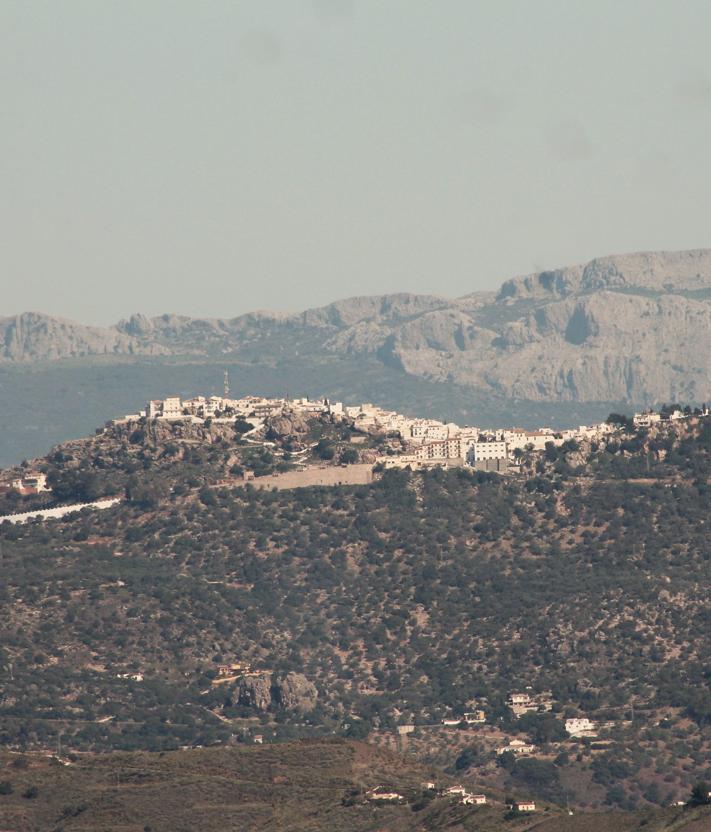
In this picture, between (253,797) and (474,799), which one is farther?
(253,797)

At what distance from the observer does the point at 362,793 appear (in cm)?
17462

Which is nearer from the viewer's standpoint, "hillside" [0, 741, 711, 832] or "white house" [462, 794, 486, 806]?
"hillside" [0, 741, 711, 832]

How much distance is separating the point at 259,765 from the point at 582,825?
2917 cm

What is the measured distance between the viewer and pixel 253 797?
176625 mm

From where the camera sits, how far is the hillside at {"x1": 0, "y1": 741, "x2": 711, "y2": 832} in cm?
16500

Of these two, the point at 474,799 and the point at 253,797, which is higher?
the point at 474,799

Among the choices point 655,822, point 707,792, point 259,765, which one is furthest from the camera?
point 259,765

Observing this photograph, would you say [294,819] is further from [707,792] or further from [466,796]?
[707,792]

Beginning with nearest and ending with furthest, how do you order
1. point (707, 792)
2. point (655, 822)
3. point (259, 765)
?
point (655, 822), point (707, 792), point (259, 765)

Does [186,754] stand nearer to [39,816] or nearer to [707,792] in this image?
[39,816]

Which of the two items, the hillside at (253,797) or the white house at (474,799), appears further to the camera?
the white house at (474,799)

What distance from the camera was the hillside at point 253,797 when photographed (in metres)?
165

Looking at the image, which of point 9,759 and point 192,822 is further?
point 9,759

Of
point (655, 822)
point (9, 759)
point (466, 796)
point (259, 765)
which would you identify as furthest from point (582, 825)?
point (9, 759)
